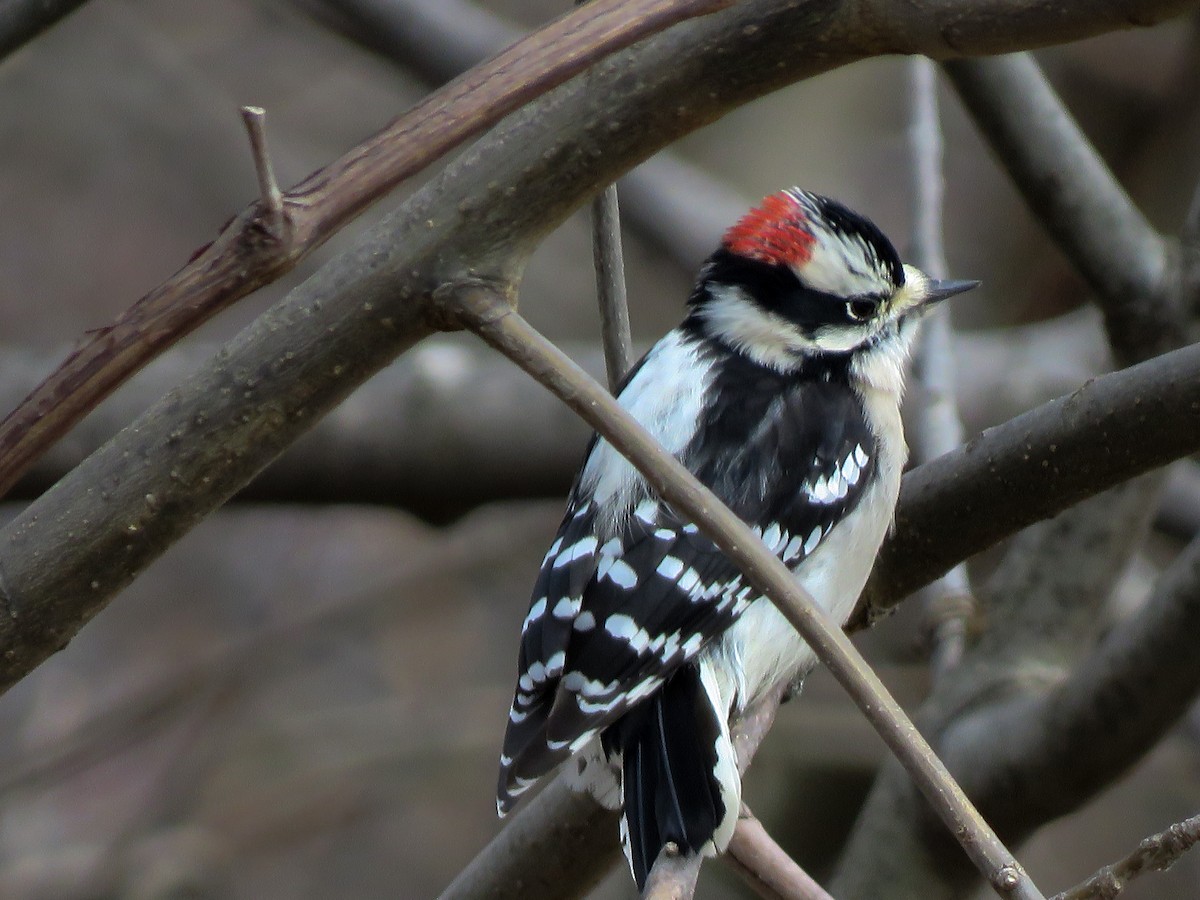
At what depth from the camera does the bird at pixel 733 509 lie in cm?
268

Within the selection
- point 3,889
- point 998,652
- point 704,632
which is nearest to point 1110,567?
point 998,652

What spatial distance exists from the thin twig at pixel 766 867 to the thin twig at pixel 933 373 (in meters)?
1.05

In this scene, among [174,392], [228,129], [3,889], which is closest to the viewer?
[174,392]

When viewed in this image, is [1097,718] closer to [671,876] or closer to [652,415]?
[652,415]

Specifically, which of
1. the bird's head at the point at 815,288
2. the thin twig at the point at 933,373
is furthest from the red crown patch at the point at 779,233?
the thin twig at the point at 933,373

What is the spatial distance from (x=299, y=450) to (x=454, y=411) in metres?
0.50

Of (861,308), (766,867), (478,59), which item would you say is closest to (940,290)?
(861,308)

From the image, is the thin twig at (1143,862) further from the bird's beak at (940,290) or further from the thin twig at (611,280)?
the bird's beak at (940,290)

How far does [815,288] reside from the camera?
11.3 ft

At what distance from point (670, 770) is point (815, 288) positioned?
4.25 ft

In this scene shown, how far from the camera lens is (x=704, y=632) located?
2855 mm

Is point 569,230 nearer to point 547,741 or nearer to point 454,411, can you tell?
point 454,411

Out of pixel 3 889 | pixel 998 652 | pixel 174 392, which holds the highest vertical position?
pixel 174 392

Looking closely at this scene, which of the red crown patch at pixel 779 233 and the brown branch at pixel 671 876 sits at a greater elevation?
the red crown patch at pixel 779 233
